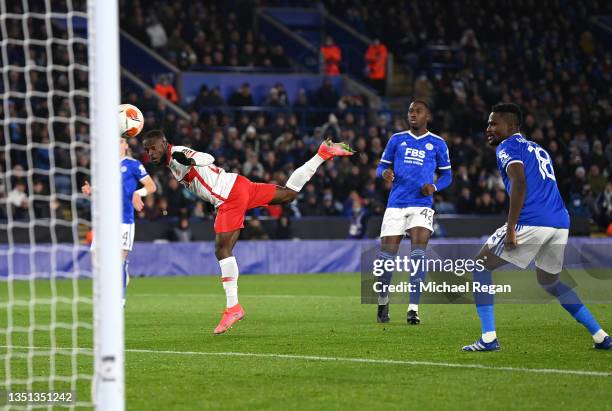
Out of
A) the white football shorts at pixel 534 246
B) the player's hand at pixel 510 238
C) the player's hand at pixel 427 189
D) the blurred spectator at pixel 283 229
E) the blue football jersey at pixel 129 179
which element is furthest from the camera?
the blurred spectator at pixel 283 229

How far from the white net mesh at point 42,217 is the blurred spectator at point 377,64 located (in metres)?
8.93

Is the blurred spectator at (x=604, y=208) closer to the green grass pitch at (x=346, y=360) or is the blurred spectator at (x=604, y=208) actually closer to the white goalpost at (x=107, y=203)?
the green grass pitch at (x=346, y=360)

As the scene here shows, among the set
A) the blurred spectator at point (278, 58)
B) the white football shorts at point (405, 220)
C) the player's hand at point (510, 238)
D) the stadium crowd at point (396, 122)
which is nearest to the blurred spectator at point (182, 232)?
the stadium crowd at point (396, 122)

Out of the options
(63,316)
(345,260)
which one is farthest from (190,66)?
(63,316)

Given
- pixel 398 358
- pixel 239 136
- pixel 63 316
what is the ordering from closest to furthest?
pixel 398 358, pixel 63 316, pixel 239 136

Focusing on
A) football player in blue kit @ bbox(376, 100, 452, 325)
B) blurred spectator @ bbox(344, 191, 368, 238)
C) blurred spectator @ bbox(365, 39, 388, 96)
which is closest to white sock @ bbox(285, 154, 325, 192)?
football player in blue kit @ bbox(376, 100, 452, 325)

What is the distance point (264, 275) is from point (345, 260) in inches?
87.0

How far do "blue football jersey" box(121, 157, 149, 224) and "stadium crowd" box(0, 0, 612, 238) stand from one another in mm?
7274

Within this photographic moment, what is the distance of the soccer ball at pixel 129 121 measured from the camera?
12.4 metres

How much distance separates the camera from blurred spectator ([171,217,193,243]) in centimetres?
2358

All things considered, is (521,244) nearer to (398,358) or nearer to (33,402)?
(398,358)

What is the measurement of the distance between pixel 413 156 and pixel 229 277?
2750 millimetres

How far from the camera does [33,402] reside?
687 centimetres

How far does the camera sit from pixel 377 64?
3288cm
